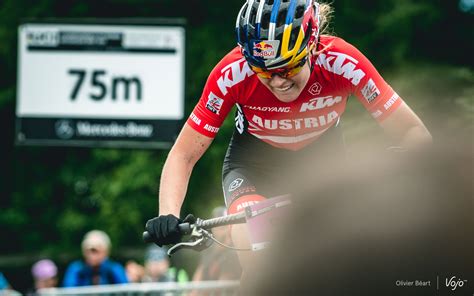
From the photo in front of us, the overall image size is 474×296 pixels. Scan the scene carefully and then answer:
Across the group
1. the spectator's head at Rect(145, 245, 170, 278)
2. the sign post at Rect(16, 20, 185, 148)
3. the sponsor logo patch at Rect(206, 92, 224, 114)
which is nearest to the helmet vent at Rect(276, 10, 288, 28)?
the sponsor logo patch at Rect(206, 92, 224, 114)

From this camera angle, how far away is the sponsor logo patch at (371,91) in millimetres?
4109

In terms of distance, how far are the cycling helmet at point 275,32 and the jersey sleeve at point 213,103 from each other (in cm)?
37

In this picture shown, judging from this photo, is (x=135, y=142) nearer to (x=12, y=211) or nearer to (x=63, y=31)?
(x=63, y=31)

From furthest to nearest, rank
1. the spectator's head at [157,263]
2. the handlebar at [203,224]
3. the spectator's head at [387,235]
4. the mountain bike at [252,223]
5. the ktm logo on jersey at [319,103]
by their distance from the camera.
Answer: the spectator's head at [157,263] → the ktm logo on jersey at [319,103] → the handlebar at [203,224] → the mountain bike at [252,223] → the spectator's head at [387,235]

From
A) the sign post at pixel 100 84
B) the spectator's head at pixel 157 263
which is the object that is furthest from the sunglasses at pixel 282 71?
the spectator's head at pixel 157 263

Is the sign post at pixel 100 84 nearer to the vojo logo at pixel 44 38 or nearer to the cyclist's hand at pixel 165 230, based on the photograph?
the vojo logo at pixel 44 38

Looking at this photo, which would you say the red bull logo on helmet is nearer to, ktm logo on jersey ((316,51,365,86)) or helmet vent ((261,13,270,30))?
helmet vent ((261,13,270,30))

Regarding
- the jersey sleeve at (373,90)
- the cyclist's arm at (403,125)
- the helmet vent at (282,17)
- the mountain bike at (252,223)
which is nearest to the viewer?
the mountain bike at (252,223)

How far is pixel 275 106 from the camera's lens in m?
4.28

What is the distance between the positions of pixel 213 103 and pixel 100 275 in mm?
5854

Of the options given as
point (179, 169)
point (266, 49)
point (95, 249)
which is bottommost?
point (95, 249)

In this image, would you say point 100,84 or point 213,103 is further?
point 100,84

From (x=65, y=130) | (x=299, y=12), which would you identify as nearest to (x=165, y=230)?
(x=299, y=12)

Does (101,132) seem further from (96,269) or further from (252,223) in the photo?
(252,223)
